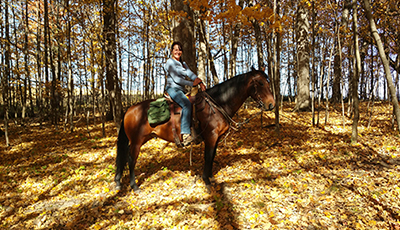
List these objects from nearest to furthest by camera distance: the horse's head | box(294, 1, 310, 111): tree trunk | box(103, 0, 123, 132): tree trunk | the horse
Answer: the horse's head → the horse → box(103, 0, 123, 132): tree trunk → box(294, 1, 310, 111): tree trunk

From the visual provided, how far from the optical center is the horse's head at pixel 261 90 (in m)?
3.76

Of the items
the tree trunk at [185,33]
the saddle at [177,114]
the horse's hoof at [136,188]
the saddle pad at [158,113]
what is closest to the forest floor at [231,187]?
the horse's hoof at [136,188]

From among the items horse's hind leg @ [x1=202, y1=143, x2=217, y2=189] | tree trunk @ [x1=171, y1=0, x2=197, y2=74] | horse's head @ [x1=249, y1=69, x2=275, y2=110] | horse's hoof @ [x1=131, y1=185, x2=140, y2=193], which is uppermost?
tree trunk @ [x1=171, y1=0, x2=197, y2=74]

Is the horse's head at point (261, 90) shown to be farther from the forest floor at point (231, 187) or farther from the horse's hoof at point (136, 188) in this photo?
the horse's hoof at point (136, 188)

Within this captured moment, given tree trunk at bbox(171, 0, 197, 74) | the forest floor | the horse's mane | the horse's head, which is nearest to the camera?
the forest floor

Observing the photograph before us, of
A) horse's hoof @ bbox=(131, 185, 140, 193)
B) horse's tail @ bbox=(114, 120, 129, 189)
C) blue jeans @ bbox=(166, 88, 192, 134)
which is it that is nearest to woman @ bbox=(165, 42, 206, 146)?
blue jeans @ bbox=(166, 88, 192, 134)

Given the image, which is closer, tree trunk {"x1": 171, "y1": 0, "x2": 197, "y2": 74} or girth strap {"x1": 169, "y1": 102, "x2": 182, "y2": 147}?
girth strap {"x1": 169, "y1": 102, "x2": 182, "y2": 147}

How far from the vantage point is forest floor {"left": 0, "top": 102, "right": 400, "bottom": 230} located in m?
3.27

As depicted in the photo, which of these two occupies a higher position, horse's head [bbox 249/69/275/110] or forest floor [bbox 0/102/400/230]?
horse's head [bbox 249/69/275/110]

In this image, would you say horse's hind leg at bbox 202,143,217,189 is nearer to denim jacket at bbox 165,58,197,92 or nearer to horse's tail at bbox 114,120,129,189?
denim jacket at bbox 165,58,197,92

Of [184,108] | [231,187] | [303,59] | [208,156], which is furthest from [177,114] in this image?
[303,59]

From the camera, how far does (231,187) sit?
4.24 metres

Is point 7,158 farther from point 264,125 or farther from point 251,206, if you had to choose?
point 264,125

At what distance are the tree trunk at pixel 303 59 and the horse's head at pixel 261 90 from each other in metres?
7.60
